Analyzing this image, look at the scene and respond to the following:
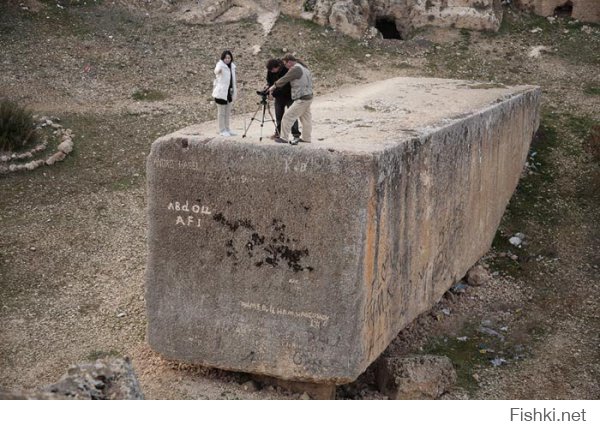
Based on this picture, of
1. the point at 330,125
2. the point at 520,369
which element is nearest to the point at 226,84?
the point at 330,125

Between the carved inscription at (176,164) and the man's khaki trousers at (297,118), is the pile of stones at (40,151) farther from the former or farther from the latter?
the man's khaki trousers at (297,118)

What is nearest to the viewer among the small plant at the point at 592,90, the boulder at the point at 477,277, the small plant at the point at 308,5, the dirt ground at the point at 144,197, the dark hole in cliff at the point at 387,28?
the dirt ground at the point at 144,197

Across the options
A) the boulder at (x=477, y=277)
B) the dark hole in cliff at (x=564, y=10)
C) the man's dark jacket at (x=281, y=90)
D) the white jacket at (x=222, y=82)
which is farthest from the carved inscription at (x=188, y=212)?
the dark hole in cliff at (x=564, y=10)

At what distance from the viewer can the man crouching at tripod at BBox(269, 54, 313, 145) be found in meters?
7.08

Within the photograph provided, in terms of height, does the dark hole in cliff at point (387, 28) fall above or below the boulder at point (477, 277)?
above

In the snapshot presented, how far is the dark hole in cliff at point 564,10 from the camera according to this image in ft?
59.2

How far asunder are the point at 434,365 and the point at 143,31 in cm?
1135

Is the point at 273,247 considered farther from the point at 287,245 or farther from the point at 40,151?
the point at 40,151

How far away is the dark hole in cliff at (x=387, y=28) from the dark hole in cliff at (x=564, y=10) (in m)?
3.70

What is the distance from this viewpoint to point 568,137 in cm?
1394

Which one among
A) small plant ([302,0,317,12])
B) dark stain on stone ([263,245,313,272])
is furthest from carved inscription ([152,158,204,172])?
small plant ([302,0,317,12])

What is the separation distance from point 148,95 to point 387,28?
268 inches

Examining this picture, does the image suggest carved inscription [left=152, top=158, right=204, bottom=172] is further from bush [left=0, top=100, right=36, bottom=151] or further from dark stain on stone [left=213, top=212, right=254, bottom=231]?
bush [left=0, top=100, right=36, bottom=151]

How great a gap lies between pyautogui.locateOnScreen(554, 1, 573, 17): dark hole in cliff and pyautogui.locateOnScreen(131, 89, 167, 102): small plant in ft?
31.2
